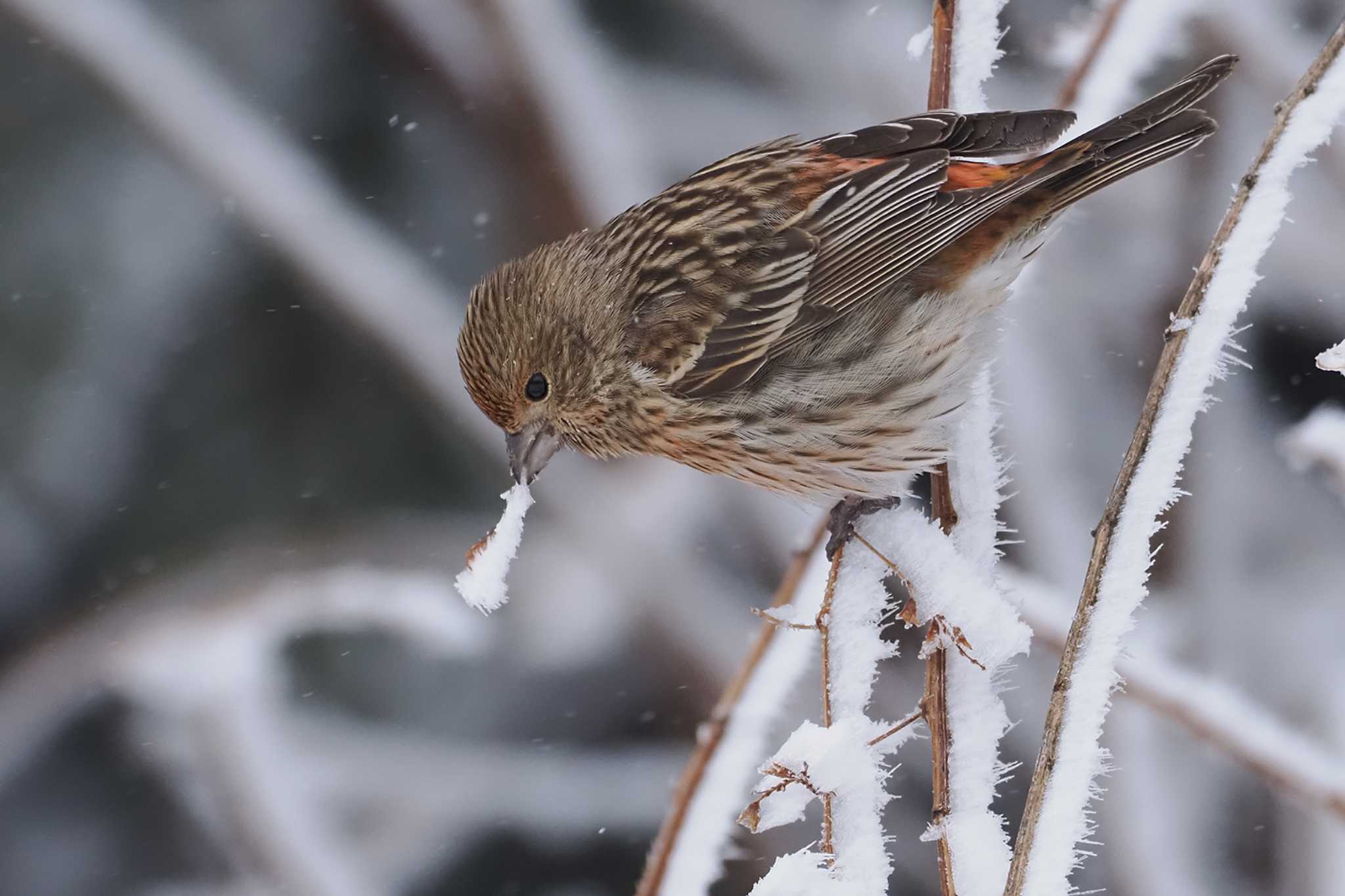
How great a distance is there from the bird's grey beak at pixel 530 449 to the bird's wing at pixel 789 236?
0.32 meters

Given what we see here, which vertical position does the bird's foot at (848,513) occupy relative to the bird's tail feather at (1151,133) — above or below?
below

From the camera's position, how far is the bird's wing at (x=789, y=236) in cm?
303

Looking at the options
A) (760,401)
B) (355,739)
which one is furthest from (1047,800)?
(355,739)

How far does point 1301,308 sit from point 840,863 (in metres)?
3.47

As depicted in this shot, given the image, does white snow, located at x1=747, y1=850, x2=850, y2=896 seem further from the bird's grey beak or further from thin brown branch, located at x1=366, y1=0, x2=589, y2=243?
thin brown branch, located at x1=366, y1=0, x2=589, y2=243

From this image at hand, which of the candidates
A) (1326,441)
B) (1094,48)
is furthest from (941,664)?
(1094,48)

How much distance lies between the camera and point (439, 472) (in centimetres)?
612

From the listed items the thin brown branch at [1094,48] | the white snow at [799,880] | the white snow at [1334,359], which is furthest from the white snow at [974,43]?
the white snow at [799,880]

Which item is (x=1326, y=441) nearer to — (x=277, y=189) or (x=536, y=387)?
(x=536, y=387)

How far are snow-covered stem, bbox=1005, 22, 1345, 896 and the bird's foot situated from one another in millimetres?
820

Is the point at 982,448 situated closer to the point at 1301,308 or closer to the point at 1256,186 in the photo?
the point at 1256,186

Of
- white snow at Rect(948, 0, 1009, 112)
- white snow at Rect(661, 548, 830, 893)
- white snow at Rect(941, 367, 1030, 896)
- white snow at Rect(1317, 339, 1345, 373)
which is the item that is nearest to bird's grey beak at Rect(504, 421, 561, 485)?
white snow at Rect(661, 548, 830, 893)

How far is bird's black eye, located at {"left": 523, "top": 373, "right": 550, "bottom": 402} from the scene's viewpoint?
3.32 meters

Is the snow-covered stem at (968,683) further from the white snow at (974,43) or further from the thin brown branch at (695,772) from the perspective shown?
the thin brown branch at (695,772)
